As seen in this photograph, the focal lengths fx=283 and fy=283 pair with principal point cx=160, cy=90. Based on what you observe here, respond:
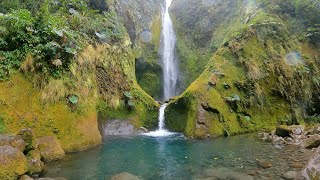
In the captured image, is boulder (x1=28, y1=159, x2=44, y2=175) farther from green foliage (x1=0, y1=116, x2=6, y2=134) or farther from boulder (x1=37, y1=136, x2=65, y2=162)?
green foliage (x1=0, y1=116, x2=6, y2=134)

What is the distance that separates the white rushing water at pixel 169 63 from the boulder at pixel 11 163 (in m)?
15.5

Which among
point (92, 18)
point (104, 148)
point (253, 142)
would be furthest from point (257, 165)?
point (92, 18)

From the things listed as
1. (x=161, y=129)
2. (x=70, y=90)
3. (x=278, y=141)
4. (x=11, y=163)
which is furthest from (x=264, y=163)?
(x=161, y=129)

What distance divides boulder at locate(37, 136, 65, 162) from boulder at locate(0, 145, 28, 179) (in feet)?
4.96

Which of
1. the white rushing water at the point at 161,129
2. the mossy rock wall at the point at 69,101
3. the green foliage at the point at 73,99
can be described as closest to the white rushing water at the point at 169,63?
the white rushing water at the point at 161,129

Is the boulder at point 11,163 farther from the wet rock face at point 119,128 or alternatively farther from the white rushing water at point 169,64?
the white rushing water at point 169,64

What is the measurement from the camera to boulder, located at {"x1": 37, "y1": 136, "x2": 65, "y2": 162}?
8.21m

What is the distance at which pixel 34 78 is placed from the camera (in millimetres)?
9789

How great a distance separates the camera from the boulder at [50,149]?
821 centimetres

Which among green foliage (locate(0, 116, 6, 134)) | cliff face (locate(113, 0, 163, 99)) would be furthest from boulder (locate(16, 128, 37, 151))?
cliff face (locate(113, 0, 163, 99))

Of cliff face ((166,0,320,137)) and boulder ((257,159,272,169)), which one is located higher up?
cliff face ((166,0,320,137))

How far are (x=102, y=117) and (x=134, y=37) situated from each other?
28.9 feet

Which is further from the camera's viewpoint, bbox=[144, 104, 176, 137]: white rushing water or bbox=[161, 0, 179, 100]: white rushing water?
bbox=[161, 0, 179, 100]: white rushing water

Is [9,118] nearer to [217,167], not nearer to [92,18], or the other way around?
[217,167]
